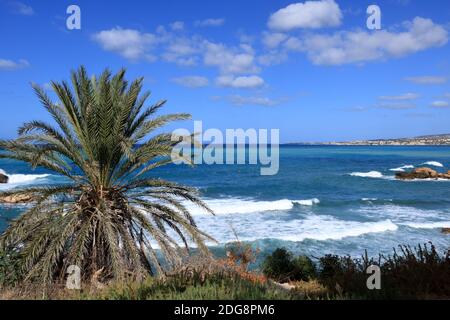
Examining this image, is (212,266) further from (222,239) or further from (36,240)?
(222,239)

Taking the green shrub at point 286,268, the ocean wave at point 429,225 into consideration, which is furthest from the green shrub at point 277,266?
the ocean wave at point 429,225

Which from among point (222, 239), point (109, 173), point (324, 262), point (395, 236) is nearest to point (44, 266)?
point (109, 173)

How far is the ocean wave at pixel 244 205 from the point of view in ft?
98.1

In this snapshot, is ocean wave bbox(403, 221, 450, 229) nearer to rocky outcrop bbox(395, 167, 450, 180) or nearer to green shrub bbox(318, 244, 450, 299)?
green shrub bbox(318, 244, 450, 299)

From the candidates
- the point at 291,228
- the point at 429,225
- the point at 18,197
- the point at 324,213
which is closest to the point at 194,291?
the point at 18,197

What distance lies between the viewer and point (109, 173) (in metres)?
9.47

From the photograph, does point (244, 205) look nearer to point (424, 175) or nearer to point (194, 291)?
point (194, 291)

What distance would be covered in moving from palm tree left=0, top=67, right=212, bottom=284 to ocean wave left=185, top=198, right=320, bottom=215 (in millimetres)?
18539

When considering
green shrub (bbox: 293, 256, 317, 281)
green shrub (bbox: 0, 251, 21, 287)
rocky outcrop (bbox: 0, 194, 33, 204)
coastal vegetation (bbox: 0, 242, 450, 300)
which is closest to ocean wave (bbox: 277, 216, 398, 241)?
green shrub (bbox: 293, 256, 317, 281)

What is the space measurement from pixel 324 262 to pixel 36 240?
6.86 m

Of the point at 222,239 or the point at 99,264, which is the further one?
the point at 222,239

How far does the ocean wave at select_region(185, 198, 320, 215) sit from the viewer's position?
98.1 feet

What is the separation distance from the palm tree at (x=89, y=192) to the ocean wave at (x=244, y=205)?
60.8ft

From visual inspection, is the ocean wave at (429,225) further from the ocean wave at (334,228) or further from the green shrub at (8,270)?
the green shrub at (8,270)
